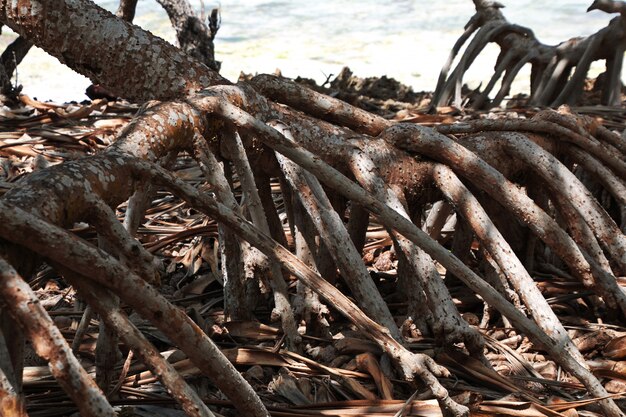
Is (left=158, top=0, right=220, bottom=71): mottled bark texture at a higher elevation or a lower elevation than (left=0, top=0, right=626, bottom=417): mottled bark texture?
higher

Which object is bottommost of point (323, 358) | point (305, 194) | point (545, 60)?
point (323, 358)

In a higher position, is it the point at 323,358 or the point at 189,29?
the point at 189,29

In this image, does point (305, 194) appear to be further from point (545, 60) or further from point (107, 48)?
point (545, 60)

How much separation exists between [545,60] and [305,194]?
17.0 feet

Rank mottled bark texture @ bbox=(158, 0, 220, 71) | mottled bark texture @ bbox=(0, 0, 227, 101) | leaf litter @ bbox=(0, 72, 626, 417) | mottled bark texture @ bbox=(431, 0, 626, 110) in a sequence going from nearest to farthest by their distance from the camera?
leaf litter @ bbox=(0, 72, 626, 417) → mottled bark texture @ bbox=(0, 0, 227, 101) → mottled bark texture @ bbox=(431, 0, 626, 110) → mottled bark texture @ bbox=(158, 0, 220, 71)

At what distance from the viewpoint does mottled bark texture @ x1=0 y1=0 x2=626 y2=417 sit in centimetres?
231

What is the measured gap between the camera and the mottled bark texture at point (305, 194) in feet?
7.57

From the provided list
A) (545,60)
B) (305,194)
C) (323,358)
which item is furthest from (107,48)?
(545,60)

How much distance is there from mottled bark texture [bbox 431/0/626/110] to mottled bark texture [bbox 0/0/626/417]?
3.12 metres

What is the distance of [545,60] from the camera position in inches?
314

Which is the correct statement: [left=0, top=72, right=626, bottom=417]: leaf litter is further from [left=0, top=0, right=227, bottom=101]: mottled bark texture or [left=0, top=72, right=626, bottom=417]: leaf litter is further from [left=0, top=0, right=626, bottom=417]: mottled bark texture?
[left=0, top=0, right=227, bottom=101]: mottled bark texture

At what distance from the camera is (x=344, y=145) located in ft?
11.9

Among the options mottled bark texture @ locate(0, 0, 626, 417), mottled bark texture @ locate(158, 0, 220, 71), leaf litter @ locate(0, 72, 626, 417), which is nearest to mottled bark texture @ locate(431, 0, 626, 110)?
mottled bark texture @ locate(158, 0, 220, 71)

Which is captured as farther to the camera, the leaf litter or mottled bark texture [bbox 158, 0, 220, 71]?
mottled bark texture [bbox 158, 0, 220, 71]
